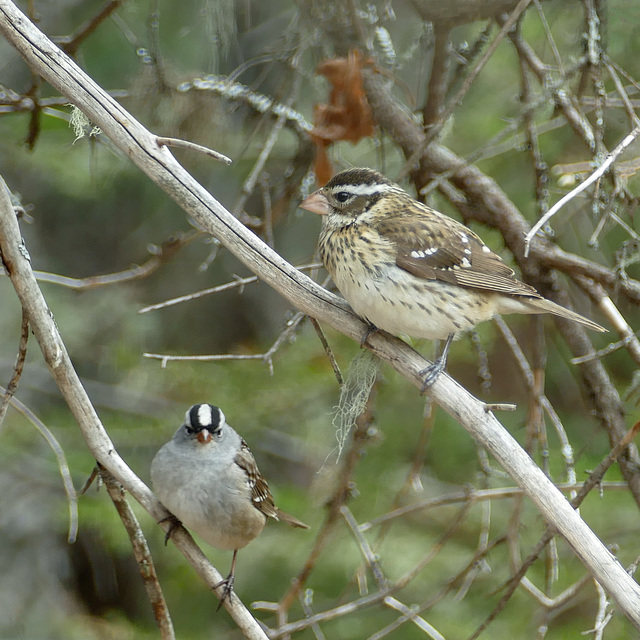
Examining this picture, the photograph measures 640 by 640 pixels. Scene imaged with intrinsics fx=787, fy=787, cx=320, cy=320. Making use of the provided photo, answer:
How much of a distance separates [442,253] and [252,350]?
2.43m

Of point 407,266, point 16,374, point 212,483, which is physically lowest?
point 212,483

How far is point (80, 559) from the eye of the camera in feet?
17.5

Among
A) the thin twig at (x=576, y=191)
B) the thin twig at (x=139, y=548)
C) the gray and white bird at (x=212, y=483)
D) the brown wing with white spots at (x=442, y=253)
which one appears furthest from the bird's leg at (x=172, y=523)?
the thin twig at (x=576, y=191)

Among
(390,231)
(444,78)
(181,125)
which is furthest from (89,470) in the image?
(444,78)

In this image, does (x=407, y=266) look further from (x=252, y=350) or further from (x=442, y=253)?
(x=252, y=350)

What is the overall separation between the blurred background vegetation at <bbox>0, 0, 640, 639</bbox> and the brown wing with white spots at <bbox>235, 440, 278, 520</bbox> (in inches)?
27.3

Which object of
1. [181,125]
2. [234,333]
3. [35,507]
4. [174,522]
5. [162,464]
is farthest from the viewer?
[234,333]

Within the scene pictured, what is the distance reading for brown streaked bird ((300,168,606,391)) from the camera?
9.82 ft

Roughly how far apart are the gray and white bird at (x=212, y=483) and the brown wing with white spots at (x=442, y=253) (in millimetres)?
1205

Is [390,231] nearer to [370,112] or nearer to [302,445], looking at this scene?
[370,112]

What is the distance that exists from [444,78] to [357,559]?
9.30ft

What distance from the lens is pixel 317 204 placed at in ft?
10.9

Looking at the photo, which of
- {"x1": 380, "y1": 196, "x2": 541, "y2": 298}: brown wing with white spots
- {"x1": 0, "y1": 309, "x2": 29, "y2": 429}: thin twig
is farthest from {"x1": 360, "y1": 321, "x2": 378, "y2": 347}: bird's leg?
{"x1": 0, "y1": 309, "x2": 29, "y2": 429}: thin twig

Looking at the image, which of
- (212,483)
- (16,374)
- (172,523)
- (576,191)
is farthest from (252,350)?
(576,191)
